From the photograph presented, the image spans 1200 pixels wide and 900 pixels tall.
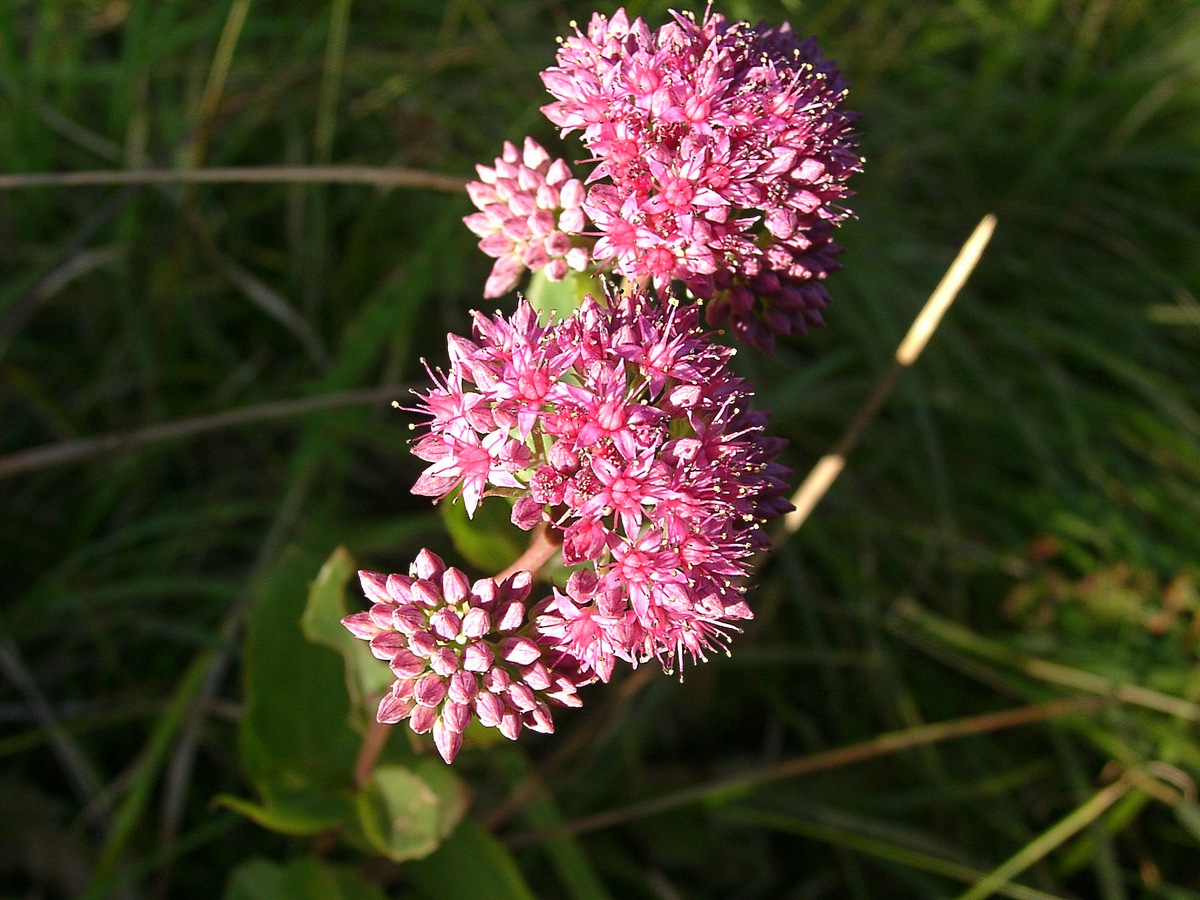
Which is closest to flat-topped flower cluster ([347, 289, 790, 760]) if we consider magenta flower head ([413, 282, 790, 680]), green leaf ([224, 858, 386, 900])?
magenta flower head ([413, 282, 790, 680])

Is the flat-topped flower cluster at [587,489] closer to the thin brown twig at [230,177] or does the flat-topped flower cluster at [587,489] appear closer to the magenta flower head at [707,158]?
the magenta flower head at [707,158]

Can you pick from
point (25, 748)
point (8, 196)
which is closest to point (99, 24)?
point (8, 196)

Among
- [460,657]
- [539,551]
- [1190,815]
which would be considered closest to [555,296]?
[539,551]

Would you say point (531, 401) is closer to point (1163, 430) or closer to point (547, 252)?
point (547, 252)

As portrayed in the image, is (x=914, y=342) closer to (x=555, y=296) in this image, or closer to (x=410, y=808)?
(x=555, y=296)

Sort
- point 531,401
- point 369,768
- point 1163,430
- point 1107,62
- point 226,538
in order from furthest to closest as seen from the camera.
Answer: point 1107,62
point 1163,430
point 226,538
point 369,768
point 531,401

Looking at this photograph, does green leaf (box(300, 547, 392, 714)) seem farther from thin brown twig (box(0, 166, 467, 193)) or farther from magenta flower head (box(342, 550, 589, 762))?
thin brown twig (box(0, 166, 467, 193))
